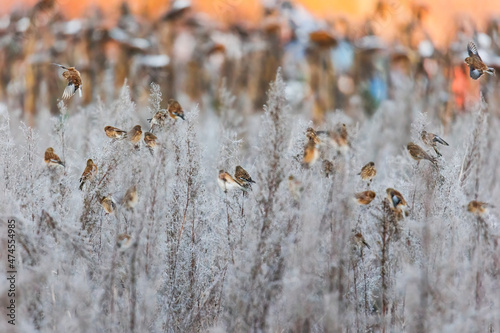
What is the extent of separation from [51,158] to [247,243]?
132 cm

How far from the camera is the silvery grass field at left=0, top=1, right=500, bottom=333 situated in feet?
8.79

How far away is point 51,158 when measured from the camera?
10.6 feet

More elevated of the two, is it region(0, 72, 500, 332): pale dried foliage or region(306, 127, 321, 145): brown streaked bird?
region(306, 127, 321, 145): brown streaked bird

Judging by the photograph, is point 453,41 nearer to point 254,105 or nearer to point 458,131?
point 458,131

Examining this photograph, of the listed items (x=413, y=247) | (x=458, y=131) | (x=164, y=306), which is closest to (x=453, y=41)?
(x=458, y=131)

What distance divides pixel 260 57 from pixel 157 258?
13.5m

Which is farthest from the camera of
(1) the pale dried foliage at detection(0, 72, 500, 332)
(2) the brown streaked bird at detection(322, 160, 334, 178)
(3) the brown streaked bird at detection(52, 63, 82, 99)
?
(3) the brown streaked bird at detection(52, 63, 82, 99)

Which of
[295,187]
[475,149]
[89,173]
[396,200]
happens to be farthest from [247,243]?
[475,149]

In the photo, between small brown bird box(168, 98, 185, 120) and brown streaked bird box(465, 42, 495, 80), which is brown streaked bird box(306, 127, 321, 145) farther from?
brown streaked bird box(465, 42, 495, 80)

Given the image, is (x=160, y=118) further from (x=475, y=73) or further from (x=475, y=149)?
(x=475, y=149)

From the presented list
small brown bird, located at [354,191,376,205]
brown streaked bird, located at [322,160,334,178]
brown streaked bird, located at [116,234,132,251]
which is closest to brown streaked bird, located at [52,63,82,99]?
brown streaked bird, located at [116,234,132,251]

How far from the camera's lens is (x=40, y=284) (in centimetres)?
278

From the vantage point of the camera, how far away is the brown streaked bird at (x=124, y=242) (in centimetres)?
273

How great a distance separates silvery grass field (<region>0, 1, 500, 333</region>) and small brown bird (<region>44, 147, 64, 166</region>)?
0.36ft
